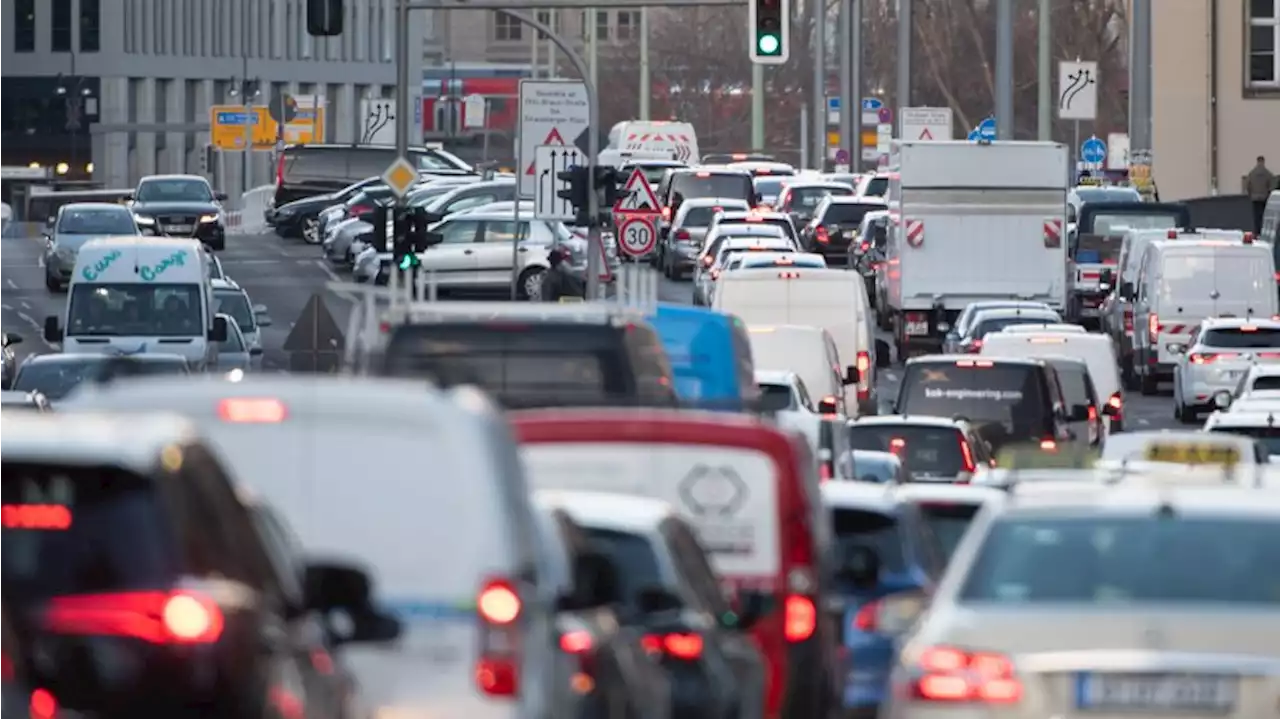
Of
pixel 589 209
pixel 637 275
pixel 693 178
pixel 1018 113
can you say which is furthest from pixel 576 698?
pixel 1018 113

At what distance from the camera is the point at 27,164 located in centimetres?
13575

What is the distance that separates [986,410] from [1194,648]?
69.6ft

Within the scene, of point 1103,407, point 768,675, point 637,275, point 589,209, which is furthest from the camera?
point 589,209

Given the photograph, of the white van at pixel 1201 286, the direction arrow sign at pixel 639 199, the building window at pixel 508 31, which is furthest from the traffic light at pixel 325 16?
the building window at pixel 508 31

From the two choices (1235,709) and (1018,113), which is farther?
(1018,113)

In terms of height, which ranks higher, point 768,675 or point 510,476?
point 510,476

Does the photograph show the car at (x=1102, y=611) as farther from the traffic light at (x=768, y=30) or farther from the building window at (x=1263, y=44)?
the building window at (x=1263, y=44)

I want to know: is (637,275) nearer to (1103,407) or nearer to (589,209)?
(1103,407)

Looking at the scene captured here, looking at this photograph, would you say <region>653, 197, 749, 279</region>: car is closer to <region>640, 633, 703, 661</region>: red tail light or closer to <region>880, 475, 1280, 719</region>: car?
<region>640, 633, 703, 661</region>: red tail light

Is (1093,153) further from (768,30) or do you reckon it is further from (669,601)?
(669,601)

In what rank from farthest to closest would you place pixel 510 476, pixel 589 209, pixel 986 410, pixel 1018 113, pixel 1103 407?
pixel 1018 113 → pixel 589 209 → pixel 1103 407 → pixel 986 410 → pixel 510 476

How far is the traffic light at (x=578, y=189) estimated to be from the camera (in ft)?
133

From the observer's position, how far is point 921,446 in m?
26.4

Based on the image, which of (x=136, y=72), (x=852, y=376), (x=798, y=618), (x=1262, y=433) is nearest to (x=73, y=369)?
(x=852, y=376)
